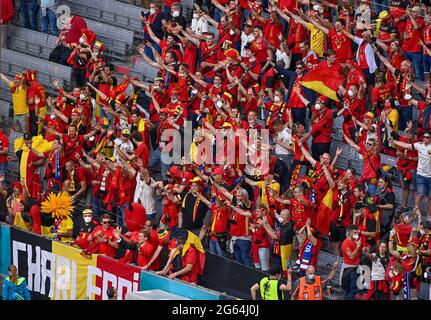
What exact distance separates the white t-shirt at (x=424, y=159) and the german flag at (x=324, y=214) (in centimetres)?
147

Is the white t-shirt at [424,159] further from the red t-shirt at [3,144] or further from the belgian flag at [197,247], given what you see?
the red t-shirt at [3,144]

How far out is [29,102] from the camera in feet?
109

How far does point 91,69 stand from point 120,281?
263 inches

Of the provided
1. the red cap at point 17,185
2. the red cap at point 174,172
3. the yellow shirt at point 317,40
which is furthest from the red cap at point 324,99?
the red cap at point 17,185

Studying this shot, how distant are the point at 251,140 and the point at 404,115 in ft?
8.35

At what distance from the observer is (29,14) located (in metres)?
36.1

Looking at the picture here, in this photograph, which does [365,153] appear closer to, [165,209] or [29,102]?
[165,209]

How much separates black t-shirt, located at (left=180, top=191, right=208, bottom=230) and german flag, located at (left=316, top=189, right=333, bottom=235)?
1884mm

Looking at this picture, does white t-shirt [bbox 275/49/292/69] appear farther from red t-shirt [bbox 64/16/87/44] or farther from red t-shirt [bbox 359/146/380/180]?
red t-shirt [bbox 64/16/87/44]

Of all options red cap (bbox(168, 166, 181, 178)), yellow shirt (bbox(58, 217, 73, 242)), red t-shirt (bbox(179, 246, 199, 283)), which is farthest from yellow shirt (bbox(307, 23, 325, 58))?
red t-shirt (bbox(179, 246, 199, 283))

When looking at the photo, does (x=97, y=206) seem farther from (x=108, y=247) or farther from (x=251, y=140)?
(x=251, y=140)

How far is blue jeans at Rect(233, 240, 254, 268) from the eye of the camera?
28.1m

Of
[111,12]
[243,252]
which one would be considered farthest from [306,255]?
[111,12]

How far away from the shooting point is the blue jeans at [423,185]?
28.2 meters
